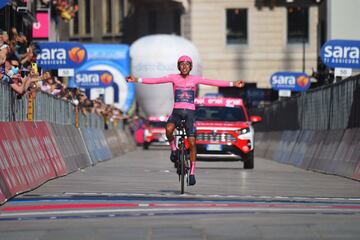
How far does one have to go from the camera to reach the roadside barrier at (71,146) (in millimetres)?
25969

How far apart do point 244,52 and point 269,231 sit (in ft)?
243

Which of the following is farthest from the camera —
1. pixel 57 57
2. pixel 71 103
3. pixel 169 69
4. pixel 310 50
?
pixel 310 50

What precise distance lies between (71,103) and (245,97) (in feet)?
171

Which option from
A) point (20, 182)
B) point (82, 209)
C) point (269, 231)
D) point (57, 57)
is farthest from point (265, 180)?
point (57, 57)

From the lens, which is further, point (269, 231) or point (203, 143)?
point (203, 143)

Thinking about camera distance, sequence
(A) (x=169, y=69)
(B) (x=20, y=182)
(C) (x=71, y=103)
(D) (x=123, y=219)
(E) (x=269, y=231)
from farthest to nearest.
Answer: (A) (x=169, y=69) < (C) (x=71, y=103) < (B) (x=20, y=182) < (D) (x=123, y=219) < (E) (x=269, y=231)

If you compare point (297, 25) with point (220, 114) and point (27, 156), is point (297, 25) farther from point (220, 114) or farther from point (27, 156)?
point (27, 156)

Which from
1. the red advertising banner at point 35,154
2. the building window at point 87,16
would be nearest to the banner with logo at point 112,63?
the red advertising banner at point 35,154

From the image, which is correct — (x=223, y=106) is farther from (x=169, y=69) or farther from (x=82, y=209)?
(x=169, y=69)

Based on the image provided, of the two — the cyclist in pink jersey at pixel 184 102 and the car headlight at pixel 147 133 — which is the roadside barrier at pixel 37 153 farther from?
the car headlight at pixel 147 133

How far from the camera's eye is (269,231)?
12.0 m

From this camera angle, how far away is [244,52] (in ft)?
282

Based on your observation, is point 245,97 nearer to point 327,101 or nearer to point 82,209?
point 327,101

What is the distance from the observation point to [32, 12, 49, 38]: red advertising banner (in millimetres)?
49656
